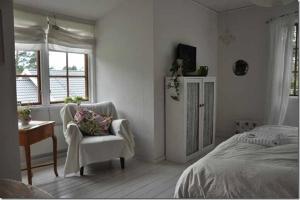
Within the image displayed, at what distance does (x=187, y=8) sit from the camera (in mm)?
2826

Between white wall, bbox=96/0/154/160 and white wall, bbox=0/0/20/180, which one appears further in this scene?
white wall, bbox=96/0/154/160

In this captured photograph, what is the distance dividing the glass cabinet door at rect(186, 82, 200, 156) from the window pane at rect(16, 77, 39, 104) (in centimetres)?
157

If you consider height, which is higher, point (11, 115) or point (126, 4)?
point (126, 4)

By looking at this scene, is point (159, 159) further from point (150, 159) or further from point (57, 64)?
point (57, 64)

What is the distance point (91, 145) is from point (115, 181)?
1.44 ft

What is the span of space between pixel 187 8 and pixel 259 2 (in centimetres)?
155

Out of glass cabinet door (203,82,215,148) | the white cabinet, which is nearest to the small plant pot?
the white cabinet

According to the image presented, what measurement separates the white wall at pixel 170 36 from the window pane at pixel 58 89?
3.42 feet

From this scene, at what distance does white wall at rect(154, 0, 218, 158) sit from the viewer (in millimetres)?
2613

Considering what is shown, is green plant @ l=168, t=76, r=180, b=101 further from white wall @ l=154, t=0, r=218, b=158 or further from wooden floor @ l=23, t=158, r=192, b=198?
wooden floor @ l=23, t=158, r=192, b=198

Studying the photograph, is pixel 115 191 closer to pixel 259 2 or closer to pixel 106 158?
pixel 106 158

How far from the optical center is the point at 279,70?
4.84 feet

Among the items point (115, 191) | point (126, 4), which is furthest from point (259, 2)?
point (126, 4)

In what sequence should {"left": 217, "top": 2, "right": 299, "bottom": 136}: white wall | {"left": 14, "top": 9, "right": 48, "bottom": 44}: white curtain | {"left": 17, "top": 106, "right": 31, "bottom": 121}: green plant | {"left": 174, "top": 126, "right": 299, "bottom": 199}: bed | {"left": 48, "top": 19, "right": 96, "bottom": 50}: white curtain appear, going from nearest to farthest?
{"left": 174, "top": 126, "right": 299, "bottom": 199}: bed, {"left": 217, "top": 2, "right": 299, "bottom": 136}: white wall, {"left": 17, "top": 106, "right": 31, "bottom": 121}: green plant, {"left": 14, "top": 9, "right": 48, "bottom": 44}: white curtain, {"left": 48, "top": 19, "right": 96, "bottom": 50}: white curtain
